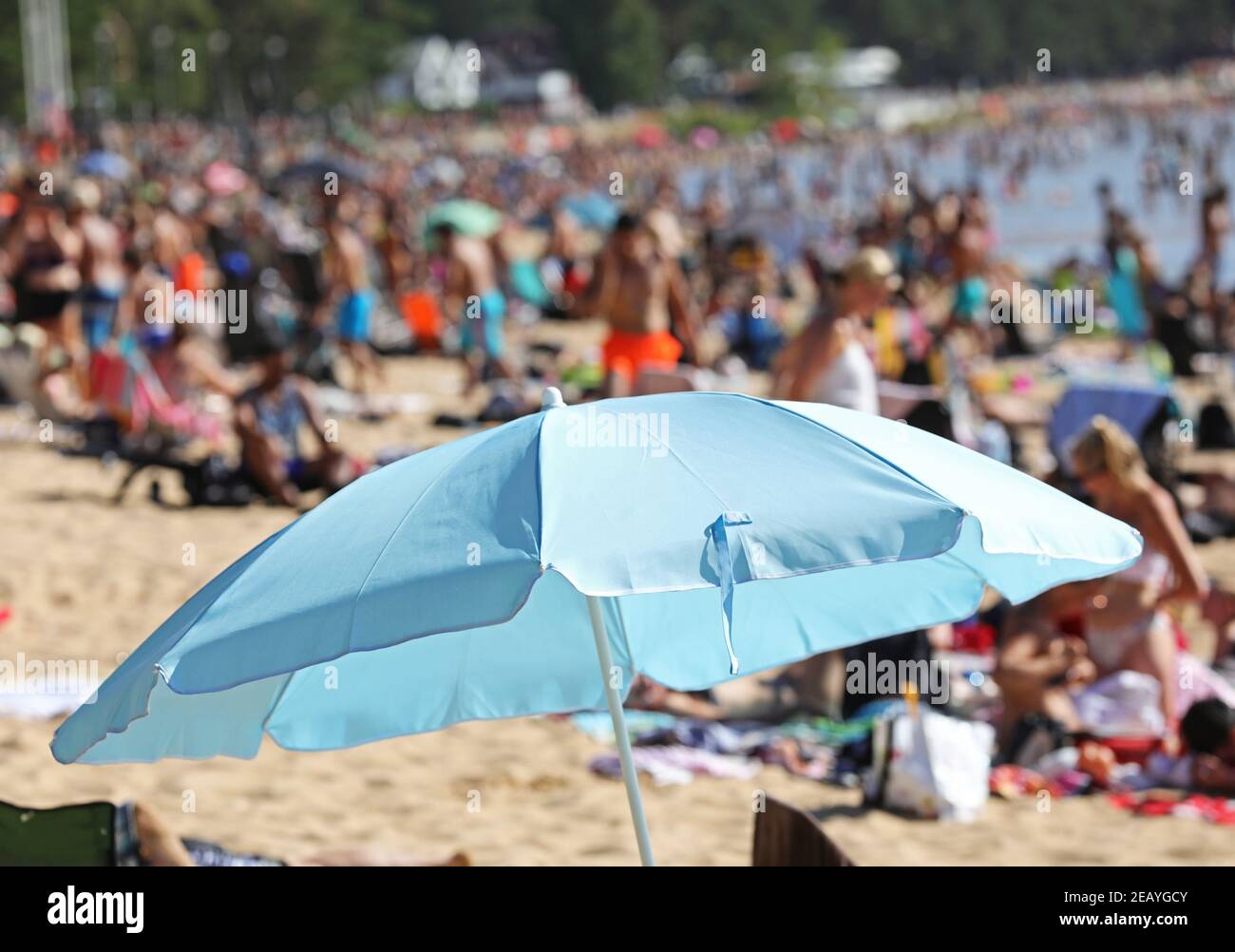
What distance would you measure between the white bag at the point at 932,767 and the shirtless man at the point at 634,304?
3438 mm

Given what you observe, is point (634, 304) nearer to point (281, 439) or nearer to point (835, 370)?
point (281, 439)

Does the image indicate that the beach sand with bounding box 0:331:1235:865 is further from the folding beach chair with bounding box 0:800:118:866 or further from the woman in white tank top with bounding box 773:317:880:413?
the woman in white tank top with bounding box 773:317:880:413

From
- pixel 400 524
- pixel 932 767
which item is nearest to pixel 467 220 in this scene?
pixel 932 767

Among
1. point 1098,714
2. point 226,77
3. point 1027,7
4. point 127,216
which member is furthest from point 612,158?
point 1027,7

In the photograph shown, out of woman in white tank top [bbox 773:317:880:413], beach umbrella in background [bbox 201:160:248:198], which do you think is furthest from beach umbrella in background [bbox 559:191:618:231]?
woman in white tank top [bbox 773:317:880:413]

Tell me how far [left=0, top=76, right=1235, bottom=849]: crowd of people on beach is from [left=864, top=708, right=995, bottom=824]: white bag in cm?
38

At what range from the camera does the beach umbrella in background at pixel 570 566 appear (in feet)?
7.08

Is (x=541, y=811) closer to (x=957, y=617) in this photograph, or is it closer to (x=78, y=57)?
(x=957, y=617)

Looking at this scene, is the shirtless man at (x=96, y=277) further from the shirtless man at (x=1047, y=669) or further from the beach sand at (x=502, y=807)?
the shirtless man at (x=1047, y=669)

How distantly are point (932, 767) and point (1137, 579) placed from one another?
0.88 m

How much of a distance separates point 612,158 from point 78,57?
19.3 meters

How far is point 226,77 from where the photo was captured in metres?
81.2
